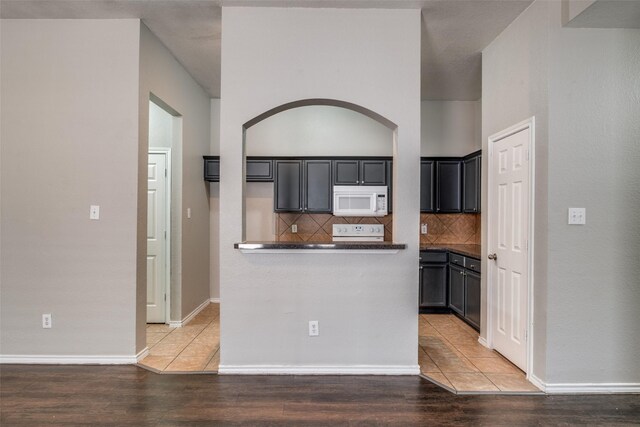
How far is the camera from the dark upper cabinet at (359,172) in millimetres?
5012

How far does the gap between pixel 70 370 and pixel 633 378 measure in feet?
14.4

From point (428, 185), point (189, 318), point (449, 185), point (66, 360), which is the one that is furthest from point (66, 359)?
point (449, 185)

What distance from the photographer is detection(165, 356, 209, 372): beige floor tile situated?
303 cm

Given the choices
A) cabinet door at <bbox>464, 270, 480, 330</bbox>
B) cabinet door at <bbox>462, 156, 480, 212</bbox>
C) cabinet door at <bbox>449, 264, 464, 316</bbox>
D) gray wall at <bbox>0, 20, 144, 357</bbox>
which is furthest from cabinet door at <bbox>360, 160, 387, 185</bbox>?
gray wall at <bbox>0, 20, 144, 357</bbox>

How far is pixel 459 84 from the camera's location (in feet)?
15.6

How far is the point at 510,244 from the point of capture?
3223 mm

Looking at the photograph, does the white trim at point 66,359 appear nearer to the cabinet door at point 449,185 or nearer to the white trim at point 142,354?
the white trim at point 142,354

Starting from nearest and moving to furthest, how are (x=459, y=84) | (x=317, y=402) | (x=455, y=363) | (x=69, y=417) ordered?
(x=69, y=417), (x=317, y=402), (x=455, y=363), (x=459, y=84)

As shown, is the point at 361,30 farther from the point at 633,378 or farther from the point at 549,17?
the point at 633,378

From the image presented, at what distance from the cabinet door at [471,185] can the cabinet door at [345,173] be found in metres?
1.49

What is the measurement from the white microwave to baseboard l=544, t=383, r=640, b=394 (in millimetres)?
2662

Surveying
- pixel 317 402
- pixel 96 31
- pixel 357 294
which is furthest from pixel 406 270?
pixel 96 31

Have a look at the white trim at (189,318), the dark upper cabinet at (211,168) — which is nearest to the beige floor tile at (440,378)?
the white trim at (189,318)

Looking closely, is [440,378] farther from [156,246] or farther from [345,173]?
[156,246]
